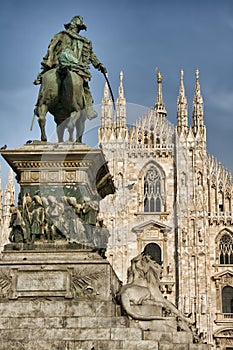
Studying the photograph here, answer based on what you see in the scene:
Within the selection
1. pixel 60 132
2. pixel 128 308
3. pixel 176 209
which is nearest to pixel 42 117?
pixel 60 132

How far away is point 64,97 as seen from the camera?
38.7 ft

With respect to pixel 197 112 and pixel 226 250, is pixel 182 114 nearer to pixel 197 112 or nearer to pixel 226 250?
pixel 197 112

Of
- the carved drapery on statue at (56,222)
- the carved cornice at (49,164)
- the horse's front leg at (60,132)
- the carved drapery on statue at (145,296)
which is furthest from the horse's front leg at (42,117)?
the carved drapery on statue at (145,296)

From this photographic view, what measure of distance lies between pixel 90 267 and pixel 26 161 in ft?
7.13

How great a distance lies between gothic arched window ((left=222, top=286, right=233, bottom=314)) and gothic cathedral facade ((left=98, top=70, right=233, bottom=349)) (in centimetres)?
7

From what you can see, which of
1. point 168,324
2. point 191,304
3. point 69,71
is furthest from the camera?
point 191,304

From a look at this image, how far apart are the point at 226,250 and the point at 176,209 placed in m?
4.67

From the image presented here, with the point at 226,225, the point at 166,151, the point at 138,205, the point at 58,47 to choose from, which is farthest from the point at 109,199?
the point at 58,47

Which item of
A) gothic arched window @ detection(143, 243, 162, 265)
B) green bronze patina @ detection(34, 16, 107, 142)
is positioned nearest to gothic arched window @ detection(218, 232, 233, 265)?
gothic arched window @ detection(143, 243, 162, 265)

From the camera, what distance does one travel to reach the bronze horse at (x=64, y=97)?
11.7 m

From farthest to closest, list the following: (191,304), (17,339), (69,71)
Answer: (191,304), (69,71), (17,339)

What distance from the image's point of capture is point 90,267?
1023 centimetres

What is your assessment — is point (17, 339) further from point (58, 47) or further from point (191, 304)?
point (191, 304)

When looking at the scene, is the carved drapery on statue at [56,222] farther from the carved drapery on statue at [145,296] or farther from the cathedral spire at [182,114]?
the cathedral spire at [182,114]
